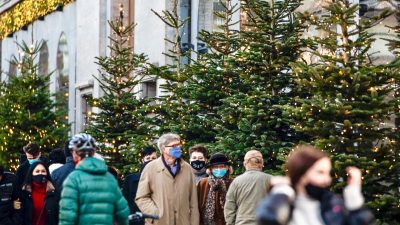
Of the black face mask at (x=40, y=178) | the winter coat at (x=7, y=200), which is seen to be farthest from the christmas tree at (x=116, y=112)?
the black face mask at (x=40, y=178)

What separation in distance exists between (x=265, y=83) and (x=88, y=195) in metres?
8.55

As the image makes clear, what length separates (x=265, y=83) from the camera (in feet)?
66.9

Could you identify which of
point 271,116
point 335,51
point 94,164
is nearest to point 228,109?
point 271,116

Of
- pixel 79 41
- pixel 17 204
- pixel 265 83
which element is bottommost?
pixel 17 204

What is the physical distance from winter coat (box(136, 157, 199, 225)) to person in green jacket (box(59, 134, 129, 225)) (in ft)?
11.3

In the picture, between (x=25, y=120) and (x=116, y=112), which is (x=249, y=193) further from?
(x=25, y=120)

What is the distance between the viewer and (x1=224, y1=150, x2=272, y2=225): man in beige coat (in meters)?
15.9

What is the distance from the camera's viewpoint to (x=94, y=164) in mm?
12266

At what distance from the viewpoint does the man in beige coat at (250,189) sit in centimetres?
1592

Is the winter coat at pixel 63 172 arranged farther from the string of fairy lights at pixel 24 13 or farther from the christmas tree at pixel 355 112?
the string of fairy lights at pixel 24 13

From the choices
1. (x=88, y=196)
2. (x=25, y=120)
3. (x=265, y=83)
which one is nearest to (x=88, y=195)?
(x=88, y=196)

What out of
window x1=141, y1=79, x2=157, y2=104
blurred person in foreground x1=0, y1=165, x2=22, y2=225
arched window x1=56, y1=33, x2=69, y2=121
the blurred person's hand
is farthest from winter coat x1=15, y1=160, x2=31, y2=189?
arched window x1=56, y1=33, x2=69, y2=121

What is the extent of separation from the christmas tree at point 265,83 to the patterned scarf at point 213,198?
2.37 m

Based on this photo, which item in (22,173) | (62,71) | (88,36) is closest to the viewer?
(22,173)
